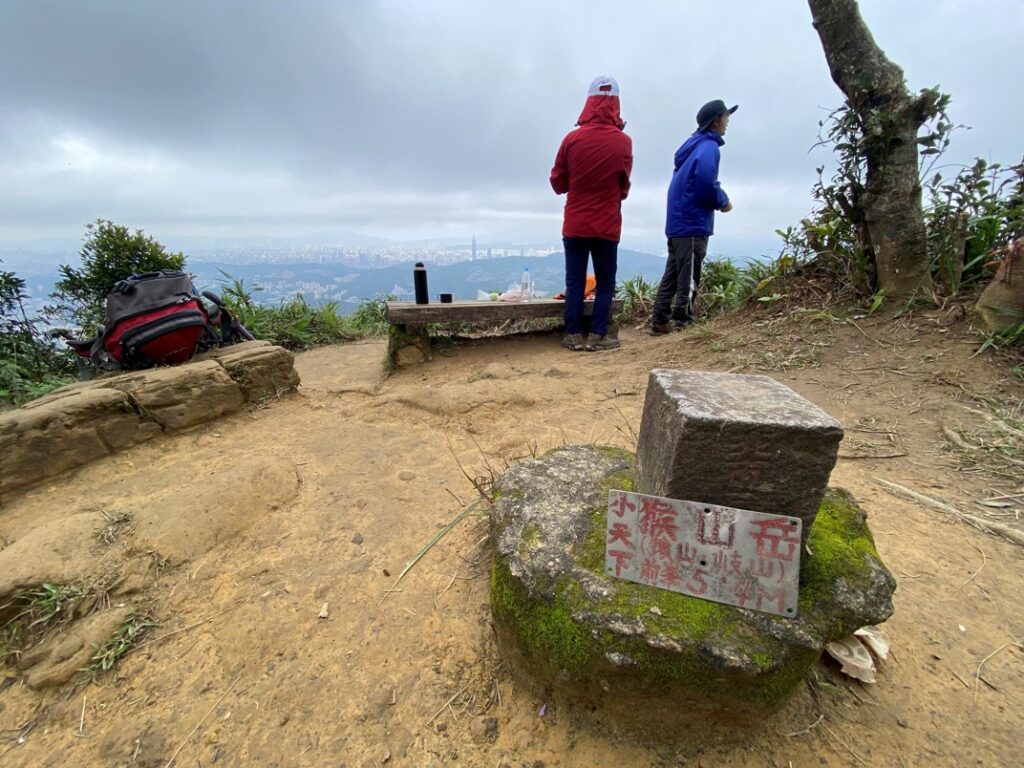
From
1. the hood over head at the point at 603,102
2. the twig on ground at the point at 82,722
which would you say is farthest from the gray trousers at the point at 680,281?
the twig on ground at the point at 82,722

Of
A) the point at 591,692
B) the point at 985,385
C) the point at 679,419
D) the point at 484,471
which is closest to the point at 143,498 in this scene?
the point at 484,471

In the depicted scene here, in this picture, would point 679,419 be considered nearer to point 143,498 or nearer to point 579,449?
Result: point 579,449

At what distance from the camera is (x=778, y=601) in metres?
1.16

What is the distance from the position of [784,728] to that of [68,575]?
258cm

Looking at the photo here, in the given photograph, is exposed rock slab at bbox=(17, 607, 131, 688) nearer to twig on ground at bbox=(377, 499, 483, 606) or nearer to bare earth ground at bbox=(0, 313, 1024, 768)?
bare earth ground at bbox=(0, 313, 1024, 768)

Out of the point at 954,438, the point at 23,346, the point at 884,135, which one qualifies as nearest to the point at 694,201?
the point at 884,135

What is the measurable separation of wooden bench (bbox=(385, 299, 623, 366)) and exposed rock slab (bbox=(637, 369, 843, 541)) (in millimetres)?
3823

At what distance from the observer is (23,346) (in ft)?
14.9

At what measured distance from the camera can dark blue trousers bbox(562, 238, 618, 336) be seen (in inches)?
188

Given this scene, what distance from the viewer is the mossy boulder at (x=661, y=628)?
111 centimetres

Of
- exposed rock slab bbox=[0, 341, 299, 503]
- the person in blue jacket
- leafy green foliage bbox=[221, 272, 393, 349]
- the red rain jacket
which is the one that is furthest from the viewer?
leafy green foliage bbox=[221, 272, 393, 349]

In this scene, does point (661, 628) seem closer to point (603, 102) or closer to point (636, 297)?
point (603, 102)

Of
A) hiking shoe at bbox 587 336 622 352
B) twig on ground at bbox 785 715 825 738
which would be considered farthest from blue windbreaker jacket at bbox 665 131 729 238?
twig on ground at bbox 785 715 825 738

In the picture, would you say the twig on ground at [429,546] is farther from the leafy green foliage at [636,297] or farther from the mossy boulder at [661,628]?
the leafy green foliage at [636,297]
